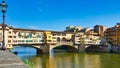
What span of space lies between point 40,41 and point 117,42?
23.7 meters

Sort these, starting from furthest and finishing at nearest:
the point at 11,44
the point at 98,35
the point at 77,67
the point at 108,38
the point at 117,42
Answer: the point at 98,35
the point at 108,38
the point at 117,42
the point at 11,44
the point at 77,67

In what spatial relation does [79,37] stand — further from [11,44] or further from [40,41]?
[11,44]

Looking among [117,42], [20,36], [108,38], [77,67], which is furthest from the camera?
[108,38]

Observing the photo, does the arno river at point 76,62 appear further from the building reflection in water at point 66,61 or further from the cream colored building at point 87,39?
the cream colored building at point 87,39

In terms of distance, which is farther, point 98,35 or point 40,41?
point 98,35

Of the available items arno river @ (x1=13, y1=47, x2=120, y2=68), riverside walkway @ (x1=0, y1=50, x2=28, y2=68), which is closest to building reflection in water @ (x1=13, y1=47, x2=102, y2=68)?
arno river @ (x1=13, y1=47, x2=120, y2=68)

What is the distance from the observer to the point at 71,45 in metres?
73.1

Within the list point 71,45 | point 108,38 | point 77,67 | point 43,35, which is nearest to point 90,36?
point 108,38

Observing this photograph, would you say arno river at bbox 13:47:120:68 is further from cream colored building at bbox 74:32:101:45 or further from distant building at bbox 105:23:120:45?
distant building at bbox 105:23:120:45

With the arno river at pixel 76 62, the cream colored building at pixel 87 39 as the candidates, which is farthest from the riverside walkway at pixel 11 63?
the cream colored building at pixel 87 39

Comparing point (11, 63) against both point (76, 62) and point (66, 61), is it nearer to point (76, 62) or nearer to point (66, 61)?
point (76, 62)

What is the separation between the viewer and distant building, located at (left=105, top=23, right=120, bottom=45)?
251 ft

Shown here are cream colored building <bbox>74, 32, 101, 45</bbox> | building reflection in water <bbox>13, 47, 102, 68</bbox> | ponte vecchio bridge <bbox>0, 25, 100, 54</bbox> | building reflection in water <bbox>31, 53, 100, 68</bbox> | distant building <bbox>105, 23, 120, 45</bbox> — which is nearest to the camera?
building reflection in water <bbox>31, 53, 100, 68</bbox>

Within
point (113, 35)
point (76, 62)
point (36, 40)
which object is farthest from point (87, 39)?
point (76, 62)
